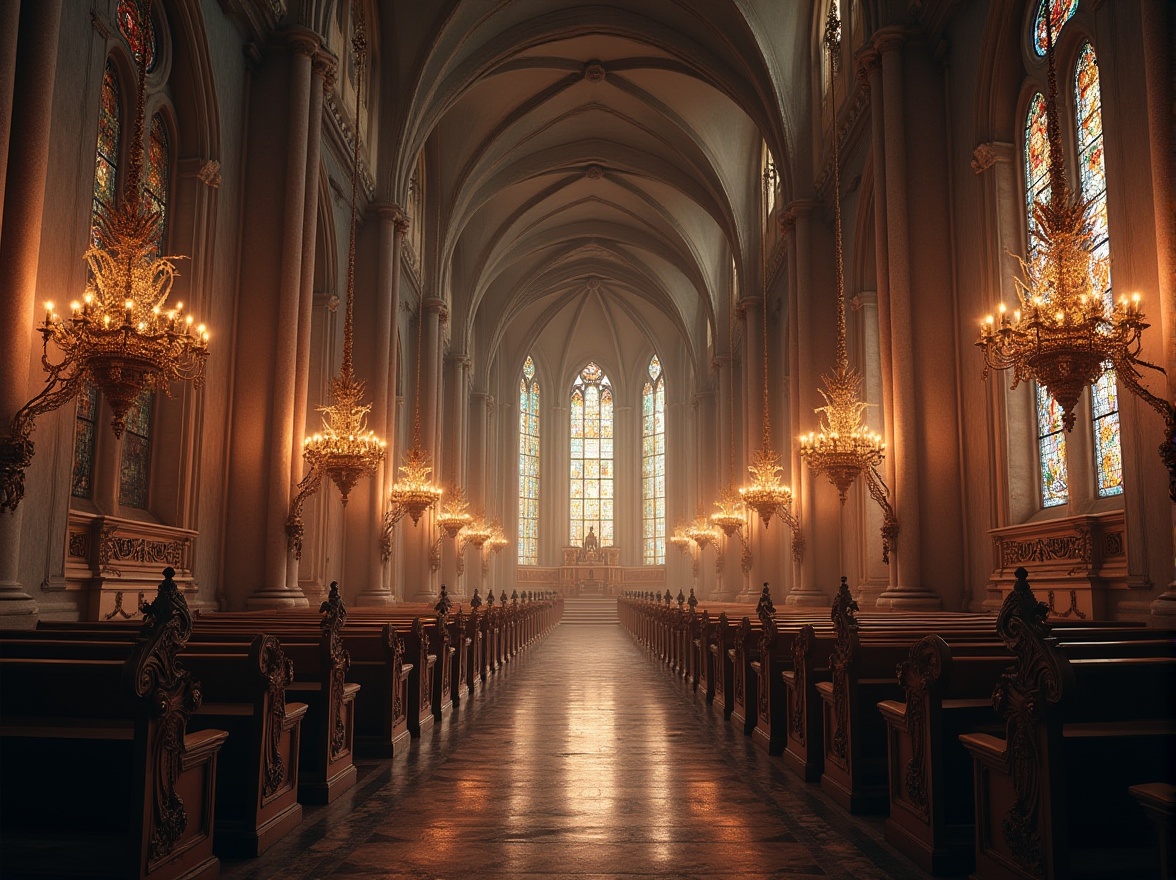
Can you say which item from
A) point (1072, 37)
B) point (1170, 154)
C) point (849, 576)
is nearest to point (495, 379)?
point (849, 576)

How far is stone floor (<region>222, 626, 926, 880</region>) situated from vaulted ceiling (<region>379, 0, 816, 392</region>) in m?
14.4

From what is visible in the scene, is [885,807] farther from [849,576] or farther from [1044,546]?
[849,576]

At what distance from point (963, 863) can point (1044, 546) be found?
660 cm

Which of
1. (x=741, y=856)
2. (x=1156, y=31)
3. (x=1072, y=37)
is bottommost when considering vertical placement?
(x=741, y=856)

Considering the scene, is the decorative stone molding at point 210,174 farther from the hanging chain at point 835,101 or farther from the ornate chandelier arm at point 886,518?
the ornate chandelier arm at point 886,518

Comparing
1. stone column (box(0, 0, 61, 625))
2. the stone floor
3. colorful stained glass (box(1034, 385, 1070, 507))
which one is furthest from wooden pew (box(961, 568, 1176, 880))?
colorful stained glass (box(1034, 385, 1070, 507))

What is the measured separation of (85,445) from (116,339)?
3156 millimetres

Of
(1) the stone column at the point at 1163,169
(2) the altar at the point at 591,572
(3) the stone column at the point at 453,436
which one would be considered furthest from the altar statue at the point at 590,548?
(1) the stone column at the point at 1163,169

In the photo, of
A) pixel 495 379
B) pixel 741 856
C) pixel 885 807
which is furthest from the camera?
pixel 495 379

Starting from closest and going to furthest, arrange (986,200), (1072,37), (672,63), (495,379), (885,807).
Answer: (885,807)
(1072,37)
(986,200)
(672,63)
(495,379)

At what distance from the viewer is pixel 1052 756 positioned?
372 cm

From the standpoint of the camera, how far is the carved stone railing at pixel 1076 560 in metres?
9.08

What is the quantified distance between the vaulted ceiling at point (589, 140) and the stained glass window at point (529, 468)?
6298 millimetres

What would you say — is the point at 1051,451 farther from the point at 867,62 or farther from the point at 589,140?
the point at 589,140
